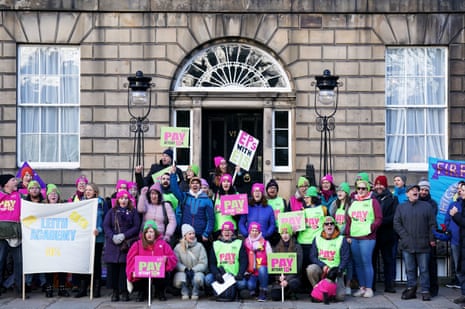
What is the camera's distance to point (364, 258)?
12852 millimetres

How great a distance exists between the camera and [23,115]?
59.2 feet

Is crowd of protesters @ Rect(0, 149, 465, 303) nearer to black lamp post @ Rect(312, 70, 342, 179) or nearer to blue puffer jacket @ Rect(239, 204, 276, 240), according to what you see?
blue puffer jacket @ Rect(239, 204, 276, 240)

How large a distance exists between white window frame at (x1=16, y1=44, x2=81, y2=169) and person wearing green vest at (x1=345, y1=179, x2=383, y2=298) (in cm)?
762

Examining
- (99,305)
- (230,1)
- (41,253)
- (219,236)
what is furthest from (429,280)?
(230,1)

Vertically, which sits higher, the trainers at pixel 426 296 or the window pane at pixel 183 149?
the window pane at pixel 183 149

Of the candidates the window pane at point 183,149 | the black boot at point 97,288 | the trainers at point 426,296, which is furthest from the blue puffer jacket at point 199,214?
the window pane at point 183,149

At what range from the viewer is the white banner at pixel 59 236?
41.5 ft

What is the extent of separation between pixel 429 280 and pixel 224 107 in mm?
7162

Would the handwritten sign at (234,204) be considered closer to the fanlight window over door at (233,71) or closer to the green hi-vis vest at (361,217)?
the green hi-vis vest at (361,217)

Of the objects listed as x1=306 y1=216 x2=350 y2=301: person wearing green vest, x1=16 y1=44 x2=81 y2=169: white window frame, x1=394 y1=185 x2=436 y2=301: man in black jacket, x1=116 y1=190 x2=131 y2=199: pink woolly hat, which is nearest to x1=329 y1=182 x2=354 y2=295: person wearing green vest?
x1=306 y1=216 x2=350 y2=301: person wearing green vest

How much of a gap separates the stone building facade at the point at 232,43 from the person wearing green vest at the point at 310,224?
484 centimetres

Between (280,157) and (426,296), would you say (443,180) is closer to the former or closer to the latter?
(426,296)

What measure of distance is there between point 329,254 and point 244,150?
9.45 ft

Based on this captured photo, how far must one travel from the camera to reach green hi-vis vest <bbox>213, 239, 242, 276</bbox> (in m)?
12.5
